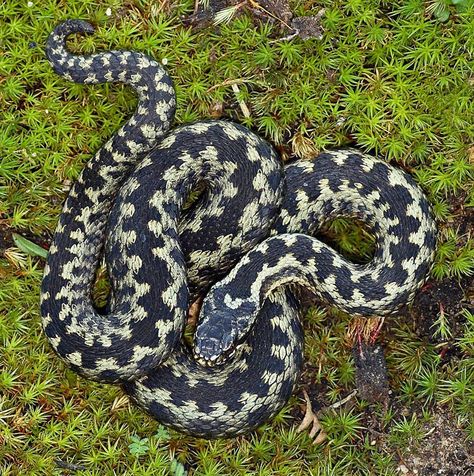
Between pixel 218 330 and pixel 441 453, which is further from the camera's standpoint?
pixel 441 453

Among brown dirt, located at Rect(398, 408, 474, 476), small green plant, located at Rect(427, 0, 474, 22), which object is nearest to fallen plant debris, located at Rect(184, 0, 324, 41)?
small green plant, located at Rect(427, 0, 474, 22)

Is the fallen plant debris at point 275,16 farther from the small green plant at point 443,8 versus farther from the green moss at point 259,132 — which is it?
the small green plant at point 443,8

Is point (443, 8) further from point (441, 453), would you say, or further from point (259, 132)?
point (441, 453)

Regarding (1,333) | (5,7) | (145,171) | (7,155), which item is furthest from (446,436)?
(5,7)

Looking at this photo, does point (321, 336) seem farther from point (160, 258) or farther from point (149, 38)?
point (149, 38)

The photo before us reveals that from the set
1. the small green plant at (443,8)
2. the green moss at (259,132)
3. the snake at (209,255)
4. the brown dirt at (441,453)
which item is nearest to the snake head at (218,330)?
the snake at (209,255)

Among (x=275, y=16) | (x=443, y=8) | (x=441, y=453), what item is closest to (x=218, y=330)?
(x=441, y=453)
